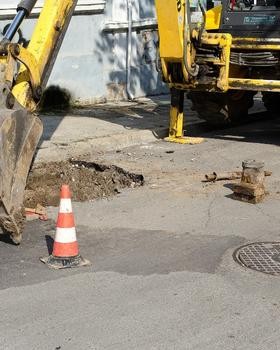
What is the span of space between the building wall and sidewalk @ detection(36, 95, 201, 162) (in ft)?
2.01

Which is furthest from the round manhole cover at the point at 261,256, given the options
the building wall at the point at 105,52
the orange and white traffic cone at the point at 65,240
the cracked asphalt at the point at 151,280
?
the building wall at the point at 105,52

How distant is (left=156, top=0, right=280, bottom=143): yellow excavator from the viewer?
374 inches

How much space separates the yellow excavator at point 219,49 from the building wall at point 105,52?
3.49 metres

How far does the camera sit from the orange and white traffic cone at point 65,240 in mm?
5223

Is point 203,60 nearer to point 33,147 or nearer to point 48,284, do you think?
point 33,147

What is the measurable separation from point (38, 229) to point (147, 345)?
2.44 m

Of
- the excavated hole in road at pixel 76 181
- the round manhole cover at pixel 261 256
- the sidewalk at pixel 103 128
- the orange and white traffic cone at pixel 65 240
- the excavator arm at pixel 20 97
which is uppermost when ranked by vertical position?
the excavator arm at pixel 20 97

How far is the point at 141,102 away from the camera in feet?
47.1

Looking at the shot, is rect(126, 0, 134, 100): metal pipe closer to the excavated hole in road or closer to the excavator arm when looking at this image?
the excavated hole in road

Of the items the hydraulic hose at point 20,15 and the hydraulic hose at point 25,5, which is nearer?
the hydraulic hose at point 20,15

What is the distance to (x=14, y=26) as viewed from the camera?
6348mm

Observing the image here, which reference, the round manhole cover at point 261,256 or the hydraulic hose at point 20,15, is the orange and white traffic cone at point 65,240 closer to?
the round manhole cover at point 261,256

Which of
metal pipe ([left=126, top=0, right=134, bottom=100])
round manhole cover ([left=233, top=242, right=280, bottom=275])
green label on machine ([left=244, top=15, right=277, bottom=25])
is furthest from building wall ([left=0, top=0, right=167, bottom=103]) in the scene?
round manhole cover ([left=233, top=242, right=280, bottom=275])

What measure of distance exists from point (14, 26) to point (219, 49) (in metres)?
4.23
